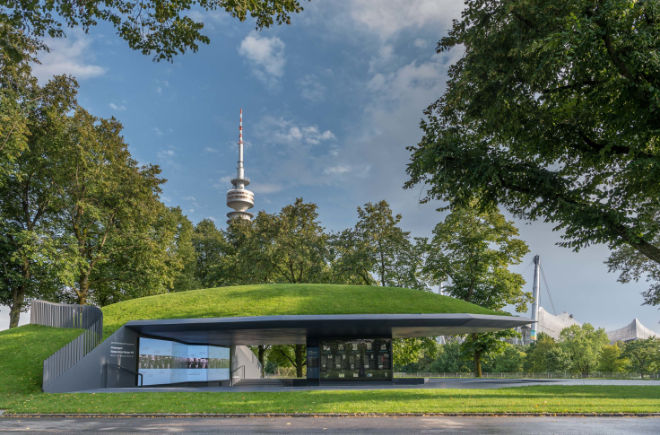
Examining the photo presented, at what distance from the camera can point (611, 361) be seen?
65625 mm

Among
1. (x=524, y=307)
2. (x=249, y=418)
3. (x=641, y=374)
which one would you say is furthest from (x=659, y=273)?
(x=641, y=374)

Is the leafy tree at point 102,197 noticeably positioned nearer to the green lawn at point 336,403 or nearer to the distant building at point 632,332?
the green lawn at point 336,403

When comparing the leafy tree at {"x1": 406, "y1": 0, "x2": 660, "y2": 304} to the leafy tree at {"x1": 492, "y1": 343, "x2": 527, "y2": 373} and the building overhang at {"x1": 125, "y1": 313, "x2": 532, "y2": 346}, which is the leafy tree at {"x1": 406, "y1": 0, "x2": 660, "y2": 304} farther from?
the leafy tree at {"x1": 492, "y1": 343, "x2": 527, "y2": 373}

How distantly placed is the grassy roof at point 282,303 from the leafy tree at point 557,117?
27.7 ft

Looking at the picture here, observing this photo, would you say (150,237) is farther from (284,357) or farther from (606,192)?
(606,192)

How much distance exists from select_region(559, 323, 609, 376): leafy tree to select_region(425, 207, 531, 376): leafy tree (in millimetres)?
32240

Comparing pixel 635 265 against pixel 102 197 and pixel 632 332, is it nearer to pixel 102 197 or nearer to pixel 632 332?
pixel 102 197

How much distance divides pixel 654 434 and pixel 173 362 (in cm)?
2264

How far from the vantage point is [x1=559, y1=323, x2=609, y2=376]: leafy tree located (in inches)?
2464

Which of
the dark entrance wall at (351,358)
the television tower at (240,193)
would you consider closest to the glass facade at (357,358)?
the dark entrance wall at (351,358)

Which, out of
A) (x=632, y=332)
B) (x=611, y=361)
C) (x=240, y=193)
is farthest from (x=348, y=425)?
(x=632, y=332)

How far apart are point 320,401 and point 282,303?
9818 millimetres

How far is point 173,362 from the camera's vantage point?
26109 mm

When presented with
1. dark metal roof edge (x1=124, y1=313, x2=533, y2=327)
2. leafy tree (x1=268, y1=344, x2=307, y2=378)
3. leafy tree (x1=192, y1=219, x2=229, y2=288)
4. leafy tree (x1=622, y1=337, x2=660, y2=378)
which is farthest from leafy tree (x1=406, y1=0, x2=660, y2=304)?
leafy tree (x1=622, y1=337, x2=660, y2=378)
